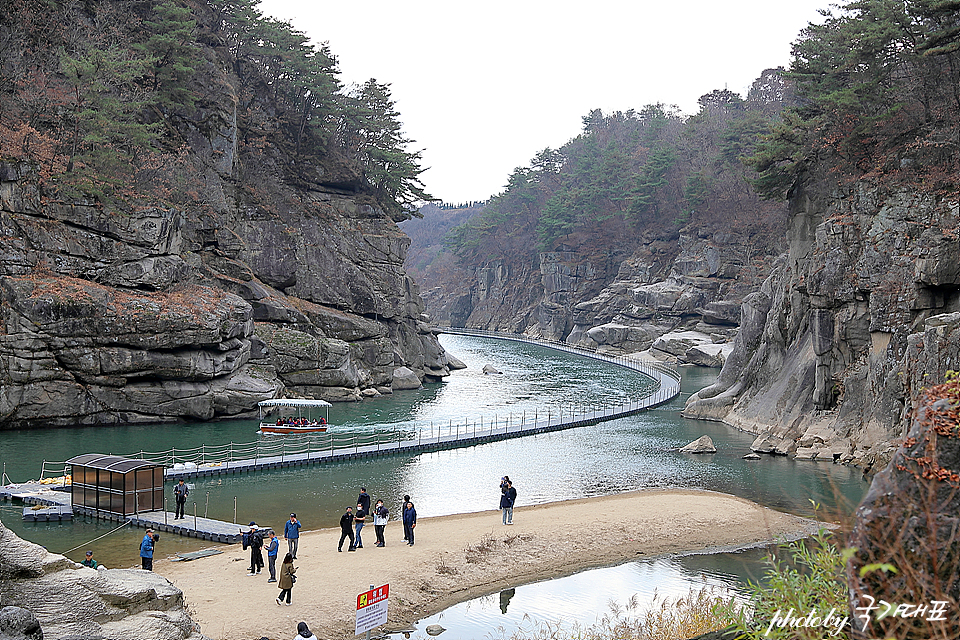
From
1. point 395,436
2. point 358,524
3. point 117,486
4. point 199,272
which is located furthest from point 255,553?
point 199,272

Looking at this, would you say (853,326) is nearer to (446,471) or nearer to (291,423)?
(446,471)

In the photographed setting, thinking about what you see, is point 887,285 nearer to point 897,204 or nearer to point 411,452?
point 897,204

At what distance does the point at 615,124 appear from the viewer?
163125mm

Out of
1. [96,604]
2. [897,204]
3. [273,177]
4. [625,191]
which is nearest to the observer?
[96,604]

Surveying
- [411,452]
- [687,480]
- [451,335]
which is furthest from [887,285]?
[451,335]

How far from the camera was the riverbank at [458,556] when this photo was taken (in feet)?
60.3

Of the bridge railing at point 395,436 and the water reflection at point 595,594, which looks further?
the bridge railing at point 395,436

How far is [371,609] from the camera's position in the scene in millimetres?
14930

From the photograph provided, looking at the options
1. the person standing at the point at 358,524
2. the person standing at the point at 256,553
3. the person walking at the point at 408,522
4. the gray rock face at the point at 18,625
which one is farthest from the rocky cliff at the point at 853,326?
the gray rock face at the point at 18,625

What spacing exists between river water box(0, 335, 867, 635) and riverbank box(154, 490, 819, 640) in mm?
1220

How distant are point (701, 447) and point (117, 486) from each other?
3050 centimetres

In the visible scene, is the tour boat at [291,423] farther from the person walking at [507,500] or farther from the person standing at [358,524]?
the person standing at [358,524]

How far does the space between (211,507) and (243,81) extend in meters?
53.8

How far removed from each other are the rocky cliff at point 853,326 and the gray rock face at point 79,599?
26621 millimetres
